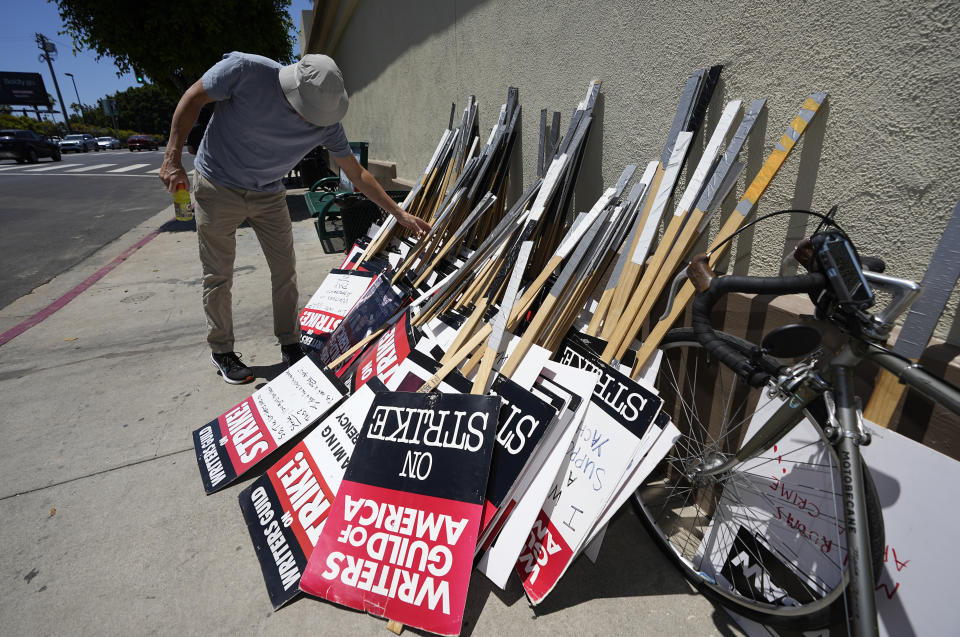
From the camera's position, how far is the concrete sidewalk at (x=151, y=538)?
61.7 inches

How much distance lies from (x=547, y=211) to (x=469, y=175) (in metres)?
1.10

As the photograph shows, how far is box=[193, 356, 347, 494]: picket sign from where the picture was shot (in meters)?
2.15

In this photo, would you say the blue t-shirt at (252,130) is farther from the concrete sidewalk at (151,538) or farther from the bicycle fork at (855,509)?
the bicycle fork at (855,509)

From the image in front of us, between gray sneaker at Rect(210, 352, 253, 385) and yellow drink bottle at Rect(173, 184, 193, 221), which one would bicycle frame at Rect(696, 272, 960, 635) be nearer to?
gray sneaker at Rect(210, 352, 253, 385)

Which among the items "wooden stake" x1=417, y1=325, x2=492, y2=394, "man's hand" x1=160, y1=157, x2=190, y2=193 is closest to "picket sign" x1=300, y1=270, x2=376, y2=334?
"man's hand" x1=160, y1=157, x2=190, y2=193

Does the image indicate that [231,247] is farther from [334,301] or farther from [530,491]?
[530,491]

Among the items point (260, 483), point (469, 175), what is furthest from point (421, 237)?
point (260, 483)

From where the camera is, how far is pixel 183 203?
10.0 feet

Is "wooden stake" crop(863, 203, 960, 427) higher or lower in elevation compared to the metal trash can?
higher

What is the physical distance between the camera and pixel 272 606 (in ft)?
5.26

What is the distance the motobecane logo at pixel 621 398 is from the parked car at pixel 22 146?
34.5 m

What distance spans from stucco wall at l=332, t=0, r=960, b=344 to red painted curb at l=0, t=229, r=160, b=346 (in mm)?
4647

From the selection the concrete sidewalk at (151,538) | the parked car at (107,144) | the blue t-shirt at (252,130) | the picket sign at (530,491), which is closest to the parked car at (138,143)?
the parked car at (107,144)

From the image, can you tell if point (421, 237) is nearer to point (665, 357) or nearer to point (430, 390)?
point (430, 390)
